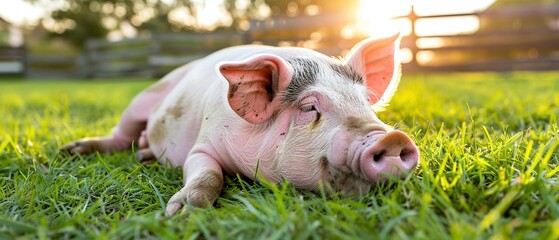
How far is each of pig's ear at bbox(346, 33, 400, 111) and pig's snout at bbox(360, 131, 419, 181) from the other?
81 centimetres

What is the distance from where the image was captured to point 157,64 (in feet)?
50.2

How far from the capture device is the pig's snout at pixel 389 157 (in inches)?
65.8

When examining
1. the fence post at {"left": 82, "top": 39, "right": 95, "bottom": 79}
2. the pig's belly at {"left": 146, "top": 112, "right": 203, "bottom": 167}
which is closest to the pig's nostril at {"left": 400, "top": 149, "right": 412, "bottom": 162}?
the pig's belly at {"left": 146, "top": 112, "right": 203, "bottom": 167}

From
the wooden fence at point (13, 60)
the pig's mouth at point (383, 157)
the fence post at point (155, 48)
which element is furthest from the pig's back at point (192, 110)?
the wooden fence at point (13, 60)

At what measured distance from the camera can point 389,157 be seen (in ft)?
5.68

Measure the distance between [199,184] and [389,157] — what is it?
2.53ft

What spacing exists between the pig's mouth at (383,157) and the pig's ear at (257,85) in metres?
0.54

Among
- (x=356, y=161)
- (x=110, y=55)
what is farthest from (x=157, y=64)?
(x=356, y=161)

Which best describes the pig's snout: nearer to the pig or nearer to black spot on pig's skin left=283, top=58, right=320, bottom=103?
the pig

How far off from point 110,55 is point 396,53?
17602mm

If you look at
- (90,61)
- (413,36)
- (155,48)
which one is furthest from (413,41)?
(90,61)

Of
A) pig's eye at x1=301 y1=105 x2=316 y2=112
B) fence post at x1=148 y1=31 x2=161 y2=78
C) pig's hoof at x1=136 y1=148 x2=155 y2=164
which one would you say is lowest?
fence post at x1=148 y1=31 x2=161 y2=78

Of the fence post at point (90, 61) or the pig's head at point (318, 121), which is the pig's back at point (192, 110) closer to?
the pig's head at point (318, 121)

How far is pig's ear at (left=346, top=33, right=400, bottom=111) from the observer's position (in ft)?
8.36
